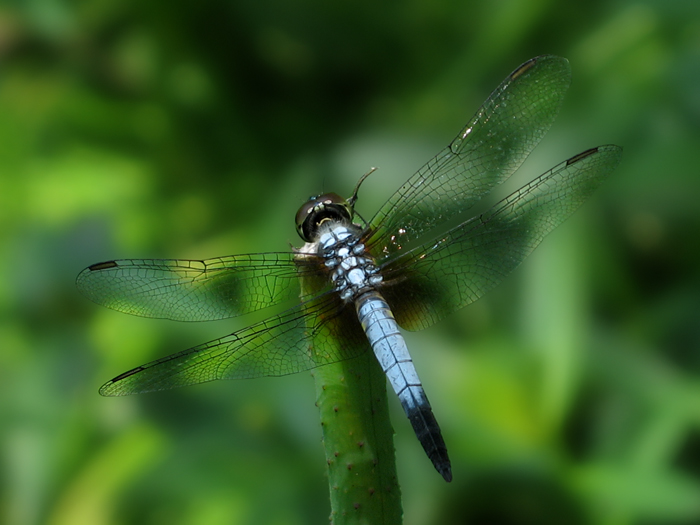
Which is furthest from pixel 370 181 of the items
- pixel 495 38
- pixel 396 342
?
pixel 396 342

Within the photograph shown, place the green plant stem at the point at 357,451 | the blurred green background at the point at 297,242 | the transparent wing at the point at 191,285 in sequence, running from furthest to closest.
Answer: the blurred green background at the point at 297,242, the transparent wing at the point at 191,285, the green plant stem at the point at 357,451

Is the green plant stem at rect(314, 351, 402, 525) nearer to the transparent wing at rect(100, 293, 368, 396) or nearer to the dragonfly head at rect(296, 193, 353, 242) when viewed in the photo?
the transparent wing at rect(100, 293, 368, 396)

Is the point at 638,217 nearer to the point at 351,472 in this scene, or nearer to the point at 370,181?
the point at 370,181

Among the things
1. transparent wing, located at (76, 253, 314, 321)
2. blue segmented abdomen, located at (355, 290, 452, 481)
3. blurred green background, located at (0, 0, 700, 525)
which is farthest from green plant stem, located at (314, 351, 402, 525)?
blurred green background, located at (0, 0, 700, 525)

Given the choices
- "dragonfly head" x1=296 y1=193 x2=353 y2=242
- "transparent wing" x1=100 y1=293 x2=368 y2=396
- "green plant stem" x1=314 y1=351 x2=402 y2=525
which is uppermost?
"dragonfly head" x1=296 y1=193 x2=353 y2=242

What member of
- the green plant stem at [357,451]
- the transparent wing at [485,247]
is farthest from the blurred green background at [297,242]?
the green plant stem at [357,451]

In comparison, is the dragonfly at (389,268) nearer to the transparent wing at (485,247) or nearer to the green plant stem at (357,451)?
the transparent wing at (485,247)
